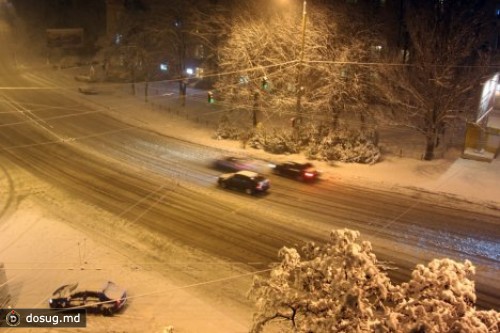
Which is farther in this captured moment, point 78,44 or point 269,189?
point 78,44

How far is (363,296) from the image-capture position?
7980 millimetres

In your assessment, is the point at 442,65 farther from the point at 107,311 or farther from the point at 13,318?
the point at 13,318

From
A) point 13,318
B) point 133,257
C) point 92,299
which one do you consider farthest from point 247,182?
point 13,318

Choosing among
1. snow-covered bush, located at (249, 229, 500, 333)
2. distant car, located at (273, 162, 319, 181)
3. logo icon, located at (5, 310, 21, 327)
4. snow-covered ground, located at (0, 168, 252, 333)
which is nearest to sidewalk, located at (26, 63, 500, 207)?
distant car, located at (273, 162, 319, 181)

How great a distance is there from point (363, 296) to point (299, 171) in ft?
59.6

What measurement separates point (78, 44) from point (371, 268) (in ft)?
239

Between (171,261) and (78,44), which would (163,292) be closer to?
(171,261)

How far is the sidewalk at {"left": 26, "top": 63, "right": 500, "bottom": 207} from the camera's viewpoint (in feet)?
83.7

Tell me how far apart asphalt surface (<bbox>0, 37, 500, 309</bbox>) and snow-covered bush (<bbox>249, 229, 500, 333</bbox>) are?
8158 millimetres

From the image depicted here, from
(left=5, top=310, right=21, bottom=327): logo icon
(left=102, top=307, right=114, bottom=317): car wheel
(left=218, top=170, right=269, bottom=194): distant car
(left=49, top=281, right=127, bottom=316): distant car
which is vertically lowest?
(left=5, top=310, right=21, bottom=327): logo icon

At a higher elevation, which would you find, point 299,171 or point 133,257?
point 299,171

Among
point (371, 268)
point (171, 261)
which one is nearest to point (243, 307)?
point (171, 261)

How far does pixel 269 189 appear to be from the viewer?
2459 cm

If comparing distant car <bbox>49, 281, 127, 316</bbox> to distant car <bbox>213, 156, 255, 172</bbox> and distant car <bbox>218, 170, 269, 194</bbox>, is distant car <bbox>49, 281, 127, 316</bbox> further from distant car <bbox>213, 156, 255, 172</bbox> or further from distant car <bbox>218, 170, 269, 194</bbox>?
distant car <bbox>213, 156, 255, 172</bbox>
